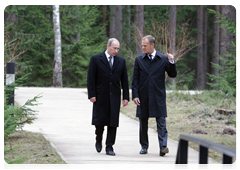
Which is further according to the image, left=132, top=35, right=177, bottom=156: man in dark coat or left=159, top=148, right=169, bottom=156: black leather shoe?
left=132, top=35, right=177, bottom=156: man in dark coat

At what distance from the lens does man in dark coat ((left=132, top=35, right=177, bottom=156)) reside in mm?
6336

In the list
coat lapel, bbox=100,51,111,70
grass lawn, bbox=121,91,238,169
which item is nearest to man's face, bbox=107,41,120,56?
coat lapel, bbox=100,51,111,70

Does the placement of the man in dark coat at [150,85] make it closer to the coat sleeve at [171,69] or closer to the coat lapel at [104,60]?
the coat sleeve at [171,69]

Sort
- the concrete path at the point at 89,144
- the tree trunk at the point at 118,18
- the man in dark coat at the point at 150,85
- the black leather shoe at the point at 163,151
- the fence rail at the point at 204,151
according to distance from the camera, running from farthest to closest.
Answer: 1. the tree trunk at the point at 118,18
2. the man in dark coat at the point at 150,85
3. the black leather shoe at the point at 163,151
4. the concrete path at the point at 89,144
5. the fence rail at the point at 204,151

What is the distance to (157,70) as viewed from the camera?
636cm

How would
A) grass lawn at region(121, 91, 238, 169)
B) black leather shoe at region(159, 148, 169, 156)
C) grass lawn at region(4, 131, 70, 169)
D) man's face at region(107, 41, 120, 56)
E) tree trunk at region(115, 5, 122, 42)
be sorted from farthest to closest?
tree trunk at region(115, 5, 122, 42) < grass lawn at region(121, 91, 238, 169) < man's face at region(107, 41, 120, 56) < black leather shoe at region(159, 148, 169, 156) < grass lawn at region(4, 131, 70, 169)

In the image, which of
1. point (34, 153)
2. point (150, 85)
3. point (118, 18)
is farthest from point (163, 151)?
point (118, 18)

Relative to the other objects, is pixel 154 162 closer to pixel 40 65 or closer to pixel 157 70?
pixel 157 70

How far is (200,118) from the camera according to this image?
10852 millimetres

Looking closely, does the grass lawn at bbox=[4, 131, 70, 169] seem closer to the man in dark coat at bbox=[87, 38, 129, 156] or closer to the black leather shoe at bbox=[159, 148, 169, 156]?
the man in dark coat at bbox=[87, 38, 129, 156]

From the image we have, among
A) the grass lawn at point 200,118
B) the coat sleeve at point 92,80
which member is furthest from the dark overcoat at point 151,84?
the grass lawn at point 200,118

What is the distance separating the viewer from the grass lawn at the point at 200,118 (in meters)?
7.89

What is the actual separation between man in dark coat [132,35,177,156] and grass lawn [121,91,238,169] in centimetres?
111
